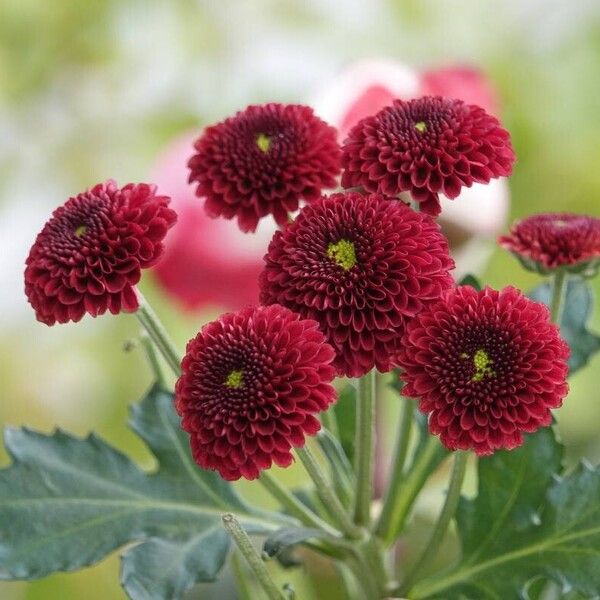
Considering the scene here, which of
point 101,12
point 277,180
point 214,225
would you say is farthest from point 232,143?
point 101,12

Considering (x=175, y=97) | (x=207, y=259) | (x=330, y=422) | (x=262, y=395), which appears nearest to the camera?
(x=262, y=395)

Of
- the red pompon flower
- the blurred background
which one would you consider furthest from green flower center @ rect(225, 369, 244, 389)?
the blurred background

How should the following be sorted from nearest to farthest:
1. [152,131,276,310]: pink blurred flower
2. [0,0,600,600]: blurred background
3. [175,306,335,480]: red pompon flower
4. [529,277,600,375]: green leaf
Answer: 1. [175,306,335,480]: red pompon flower
2. [529,277,600,375]: green leaf
3. [152,131,276,310]: pink blurred flower
4. [0,0,600,600]: blurred background

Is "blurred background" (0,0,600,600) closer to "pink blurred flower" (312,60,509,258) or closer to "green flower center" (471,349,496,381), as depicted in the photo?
"pink blurred flower" (312,60,509,258)

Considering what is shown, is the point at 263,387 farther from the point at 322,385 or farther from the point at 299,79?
the point at 299,79

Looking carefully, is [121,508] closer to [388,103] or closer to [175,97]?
[388,103]

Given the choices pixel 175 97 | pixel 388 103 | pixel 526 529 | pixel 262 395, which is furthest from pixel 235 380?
pixel 175 97

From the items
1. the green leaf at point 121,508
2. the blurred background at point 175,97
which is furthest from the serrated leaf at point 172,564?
the blurred background at point 175,97

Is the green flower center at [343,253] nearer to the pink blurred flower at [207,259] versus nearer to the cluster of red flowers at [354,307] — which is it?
the cluster of red flowers at [354,307]
